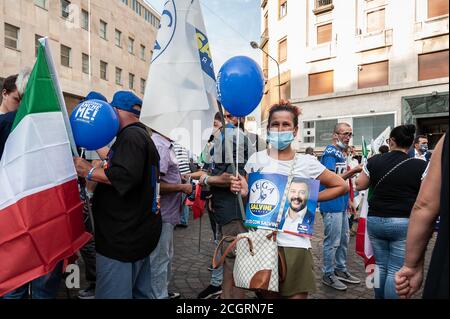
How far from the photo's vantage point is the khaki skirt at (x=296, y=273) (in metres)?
2.21

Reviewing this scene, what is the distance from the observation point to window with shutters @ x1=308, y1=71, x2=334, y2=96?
870 inches

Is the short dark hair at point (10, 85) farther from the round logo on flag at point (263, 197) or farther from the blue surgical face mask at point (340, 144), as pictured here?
the blue surgical face mask at point (340, 144)

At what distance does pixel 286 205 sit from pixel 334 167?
2491 millimetres

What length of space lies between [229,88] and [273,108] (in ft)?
1.23

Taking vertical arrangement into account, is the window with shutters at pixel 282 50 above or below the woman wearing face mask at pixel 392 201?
→ above

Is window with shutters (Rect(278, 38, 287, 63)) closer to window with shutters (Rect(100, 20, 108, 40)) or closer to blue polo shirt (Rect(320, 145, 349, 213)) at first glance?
window with shutters (Rect(100, 20, 108, 40))

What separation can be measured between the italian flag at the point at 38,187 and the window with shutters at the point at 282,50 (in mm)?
23595

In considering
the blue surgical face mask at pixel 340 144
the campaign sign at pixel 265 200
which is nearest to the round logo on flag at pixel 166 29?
the campaign sign at pixel 265 200

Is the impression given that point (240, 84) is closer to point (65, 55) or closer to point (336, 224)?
point (336, 224)

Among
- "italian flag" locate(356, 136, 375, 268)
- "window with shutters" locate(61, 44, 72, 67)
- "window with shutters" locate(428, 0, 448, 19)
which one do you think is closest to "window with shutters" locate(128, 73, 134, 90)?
"window with shutters" locate(61, 44, 72, 67)

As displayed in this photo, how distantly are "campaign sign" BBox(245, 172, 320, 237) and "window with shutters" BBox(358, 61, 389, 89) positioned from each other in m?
20.6

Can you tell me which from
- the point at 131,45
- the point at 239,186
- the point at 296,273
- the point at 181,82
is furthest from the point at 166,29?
the point at 131,45

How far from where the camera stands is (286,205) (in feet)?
7.39
